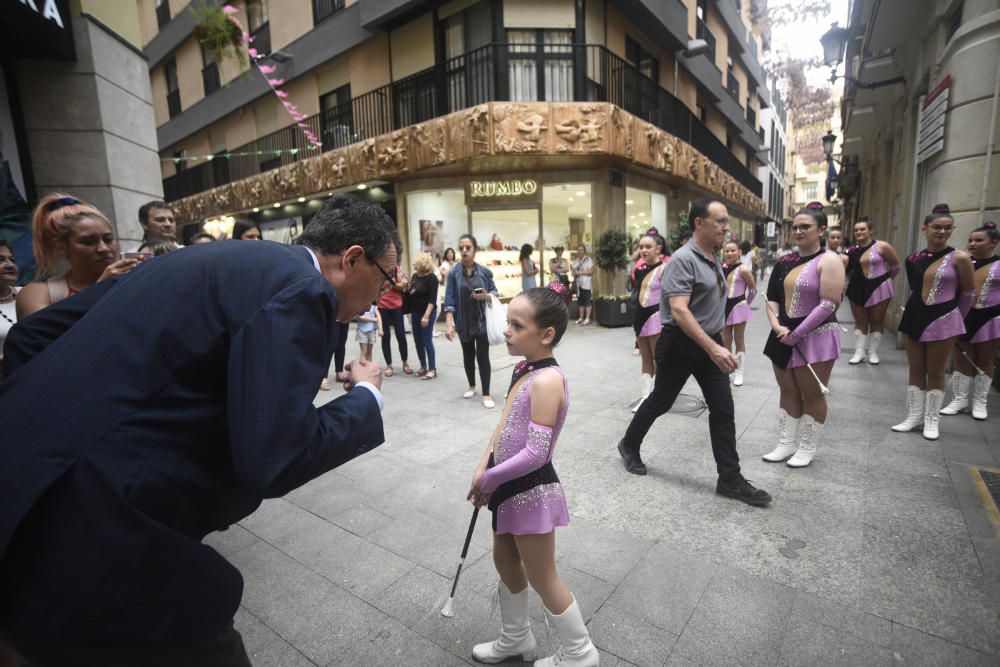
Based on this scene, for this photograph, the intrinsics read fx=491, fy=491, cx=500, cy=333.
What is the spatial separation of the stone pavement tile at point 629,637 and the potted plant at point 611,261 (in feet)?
32.8

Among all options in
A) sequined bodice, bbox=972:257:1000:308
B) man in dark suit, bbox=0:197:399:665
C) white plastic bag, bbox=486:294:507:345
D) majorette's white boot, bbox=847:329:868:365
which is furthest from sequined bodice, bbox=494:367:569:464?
majorette's white boot, bbox=847:329:868:365

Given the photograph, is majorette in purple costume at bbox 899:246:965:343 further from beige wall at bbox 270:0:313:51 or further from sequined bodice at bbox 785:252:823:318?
beige wall at bbox 270:0:313:51

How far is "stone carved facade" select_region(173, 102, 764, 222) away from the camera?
35.9ft

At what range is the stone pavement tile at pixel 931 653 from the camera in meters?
2.02

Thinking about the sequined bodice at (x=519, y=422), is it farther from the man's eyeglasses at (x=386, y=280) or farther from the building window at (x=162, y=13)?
the building window at (x=162, y=13)

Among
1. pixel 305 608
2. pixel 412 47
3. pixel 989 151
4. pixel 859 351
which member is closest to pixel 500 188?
Answer: pixel 412 47

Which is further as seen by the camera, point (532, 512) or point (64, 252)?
point (64, 252)

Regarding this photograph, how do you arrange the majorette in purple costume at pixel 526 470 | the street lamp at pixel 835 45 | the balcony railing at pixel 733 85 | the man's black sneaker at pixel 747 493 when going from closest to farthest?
the majorette in purple costume at pixel 526 470, the man's black sneaker at pixel 747 493, the street lamp at pixel 835 45, the balcony railing at pixel 733 85

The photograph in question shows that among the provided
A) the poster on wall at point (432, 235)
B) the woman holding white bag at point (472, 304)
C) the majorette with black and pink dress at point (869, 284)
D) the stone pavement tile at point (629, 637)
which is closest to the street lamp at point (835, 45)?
the majorette with black and pink dress at point (869, 284)

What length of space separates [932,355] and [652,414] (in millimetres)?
2860

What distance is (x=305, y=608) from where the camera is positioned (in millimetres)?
2459

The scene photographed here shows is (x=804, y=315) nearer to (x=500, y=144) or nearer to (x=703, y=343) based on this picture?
(x=703, y=343)

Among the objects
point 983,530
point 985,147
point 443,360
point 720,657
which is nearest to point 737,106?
point 985,147

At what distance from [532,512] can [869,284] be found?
298 inches
